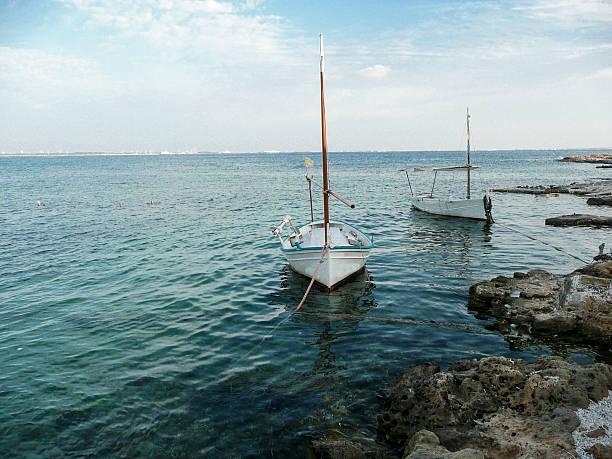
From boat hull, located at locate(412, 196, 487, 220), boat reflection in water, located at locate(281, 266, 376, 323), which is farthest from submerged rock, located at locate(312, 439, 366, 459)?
boat hull, located at locate(412, 196, 487, 220)

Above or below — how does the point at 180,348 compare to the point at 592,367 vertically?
below

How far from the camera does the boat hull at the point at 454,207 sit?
1362 inches

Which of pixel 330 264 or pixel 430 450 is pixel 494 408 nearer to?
pixel 430 450

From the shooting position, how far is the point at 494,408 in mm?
8453

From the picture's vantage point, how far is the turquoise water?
9281 mm

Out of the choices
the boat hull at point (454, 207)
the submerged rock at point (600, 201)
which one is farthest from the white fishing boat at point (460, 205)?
the submerged rock at point (600, 201)

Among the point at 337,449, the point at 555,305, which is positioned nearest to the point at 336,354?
the point at 337,449

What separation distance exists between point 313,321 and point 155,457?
7.49 metres

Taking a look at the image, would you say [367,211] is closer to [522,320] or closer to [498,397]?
[522,320]

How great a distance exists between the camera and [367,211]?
4309 centimetres

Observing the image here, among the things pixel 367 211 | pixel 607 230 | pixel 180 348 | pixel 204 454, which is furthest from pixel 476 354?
pixel 367 211

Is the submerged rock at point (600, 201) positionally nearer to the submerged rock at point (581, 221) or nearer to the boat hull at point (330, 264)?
the submerged rock at point (581, 221)

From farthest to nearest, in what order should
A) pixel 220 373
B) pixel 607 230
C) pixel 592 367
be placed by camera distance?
pixel 607 230 < pixel 220 373 < pixel 592 367

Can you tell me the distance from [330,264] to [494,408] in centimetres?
982
